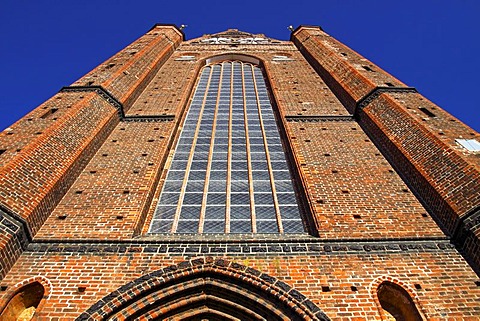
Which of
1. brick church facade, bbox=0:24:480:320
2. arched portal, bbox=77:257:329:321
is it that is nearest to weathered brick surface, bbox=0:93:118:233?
brick church facade, bbox=0:24:480:320

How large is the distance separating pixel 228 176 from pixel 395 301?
4493 mm

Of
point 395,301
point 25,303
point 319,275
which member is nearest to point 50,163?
point 25,303

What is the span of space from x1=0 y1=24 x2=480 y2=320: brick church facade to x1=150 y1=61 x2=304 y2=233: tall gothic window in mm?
43

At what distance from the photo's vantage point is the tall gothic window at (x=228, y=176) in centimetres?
806

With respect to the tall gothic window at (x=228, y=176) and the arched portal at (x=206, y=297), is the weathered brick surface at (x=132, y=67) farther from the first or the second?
the arched portal at (x=206, y=297)

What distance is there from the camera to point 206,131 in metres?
12.2

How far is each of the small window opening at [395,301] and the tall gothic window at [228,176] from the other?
1938 millimetres

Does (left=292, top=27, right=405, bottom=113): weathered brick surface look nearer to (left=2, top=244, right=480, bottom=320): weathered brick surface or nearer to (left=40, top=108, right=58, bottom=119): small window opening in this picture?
(left=2, top=244, right=480, bottom=320): weathered brick surface

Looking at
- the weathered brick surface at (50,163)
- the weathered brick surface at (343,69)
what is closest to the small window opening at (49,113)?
the weathered brick surface at (50,163)

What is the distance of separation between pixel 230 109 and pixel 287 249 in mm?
7895

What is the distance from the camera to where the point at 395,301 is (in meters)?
6.22

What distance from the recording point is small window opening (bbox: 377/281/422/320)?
602 cm

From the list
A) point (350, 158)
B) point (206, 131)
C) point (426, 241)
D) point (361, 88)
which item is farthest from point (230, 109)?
point (426, 241)

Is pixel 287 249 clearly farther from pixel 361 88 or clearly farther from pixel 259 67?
pixel 259 67
